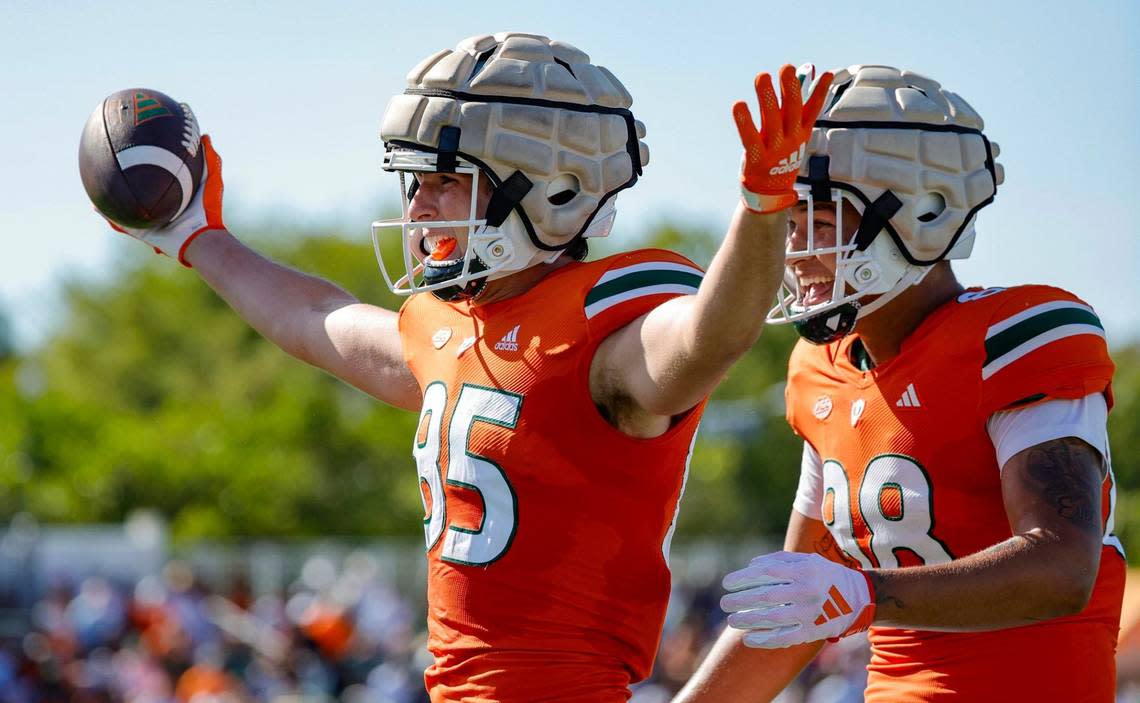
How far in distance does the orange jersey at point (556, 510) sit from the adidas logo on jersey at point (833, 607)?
0.55m

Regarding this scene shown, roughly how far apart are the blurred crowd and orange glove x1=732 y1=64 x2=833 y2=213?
30.3ft

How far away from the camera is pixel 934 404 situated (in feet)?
11.6

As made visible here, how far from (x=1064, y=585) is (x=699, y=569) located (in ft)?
70.0

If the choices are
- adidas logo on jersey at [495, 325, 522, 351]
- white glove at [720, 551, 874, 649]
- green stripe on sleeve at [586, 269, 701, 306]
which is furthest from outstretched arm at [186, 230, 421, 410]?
white glove at [720, 551, 874, 649]

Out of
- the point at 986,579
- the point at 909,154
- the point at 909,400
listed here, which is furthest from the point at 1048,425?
the point at 909,154

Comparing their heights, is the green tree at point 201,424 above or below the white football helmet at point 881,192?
below

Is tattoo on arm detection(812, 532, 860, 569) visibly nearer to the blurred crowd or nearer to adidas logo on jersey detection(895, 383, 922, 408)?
adidas logo on jersey detection(895, 383, 922, 408)

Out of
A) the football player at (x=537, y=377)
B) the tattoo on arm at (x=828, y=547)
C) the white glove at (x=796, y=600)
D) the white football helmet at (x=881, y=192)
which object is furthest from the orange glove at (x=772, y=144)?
the tattoo on arm at (x=828, y=547)

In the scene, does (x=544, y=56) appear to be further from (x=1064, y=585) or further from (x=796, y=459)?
(x=796, y=459)

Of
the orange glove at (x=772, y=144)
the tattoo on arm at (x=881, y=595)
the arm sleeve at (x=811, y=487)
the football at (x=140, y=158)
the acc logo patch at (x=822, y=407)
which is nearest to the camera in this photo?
the orange glove at (x=772, y=144)

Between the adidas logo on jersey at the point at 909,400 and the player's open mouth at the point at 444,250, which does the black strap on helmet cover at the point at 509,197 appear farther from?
the adidas logo on jersey at the point at 909,400

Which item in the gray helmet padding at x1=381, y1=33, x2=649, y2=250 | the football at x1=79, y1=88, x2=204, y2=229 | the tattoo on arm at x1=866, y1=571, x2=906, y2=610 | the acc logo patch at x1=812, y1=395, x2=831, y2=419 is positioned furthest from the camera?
the football at x1=79, y1=88, x2=204, y2=229

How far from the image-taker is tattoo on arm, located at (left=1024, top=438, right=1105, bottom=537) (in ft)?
10.4

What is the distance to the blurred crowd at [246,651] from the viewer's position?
1328cm
